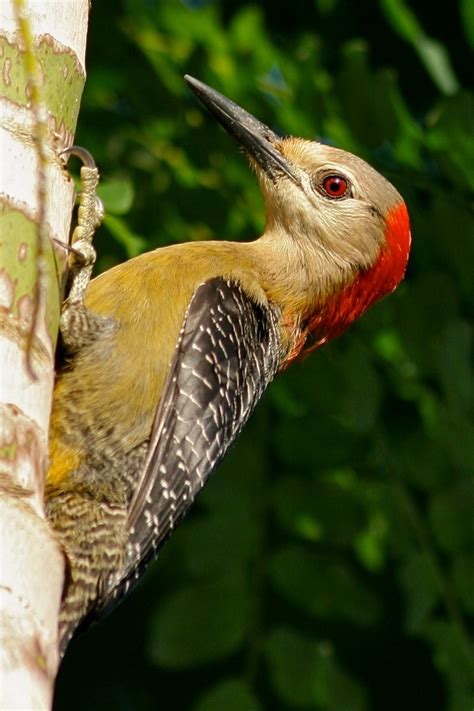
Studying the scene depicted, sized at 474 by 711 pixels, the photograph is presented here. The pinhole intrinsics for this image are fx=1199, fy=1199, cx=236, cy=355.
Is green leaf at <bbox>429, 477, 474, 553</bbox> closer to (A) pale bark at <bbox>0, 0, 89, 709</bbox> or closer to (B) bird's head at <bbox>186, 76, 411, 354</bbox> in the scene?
(B) bird's head at <bbox>186, 76, 411, 354</bbox>

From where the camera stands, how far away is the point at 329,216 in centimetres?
538

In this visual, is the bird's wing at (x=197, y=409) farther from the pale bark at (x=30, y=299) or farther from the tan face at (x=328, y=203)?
the pale bark at (x=30, y=299)

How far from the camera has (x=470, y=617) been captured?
457 centimetres

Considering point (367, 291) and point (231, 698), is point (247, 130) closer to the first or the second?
point (367, 291)

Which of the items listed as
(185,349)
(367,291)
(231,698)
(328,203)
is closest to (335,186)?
(328,203)

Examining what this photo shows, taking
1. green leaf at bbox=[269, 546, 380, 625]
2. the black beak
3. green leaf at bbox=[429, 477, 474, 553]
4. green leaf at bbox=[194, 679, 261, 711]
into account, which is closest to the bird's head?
the black beak

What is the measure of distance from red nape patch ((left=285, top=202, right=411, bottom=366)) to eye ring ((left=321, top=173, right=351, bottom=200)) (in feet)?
1.05

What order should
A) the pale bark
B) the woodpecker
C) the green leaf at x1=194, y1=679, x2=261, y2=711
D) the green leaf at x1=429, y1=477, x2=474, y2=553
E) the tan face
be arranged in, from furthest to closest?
the tan face < the green leaf at x1=429, y1=477, x2=474, y2=553 < the green leaf at x1=194, y1=679, x2=261, y2=711 < the woodpecker < the pale bark

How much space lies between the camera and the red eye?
5.25m

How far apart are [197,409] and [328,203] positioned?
1628 mm

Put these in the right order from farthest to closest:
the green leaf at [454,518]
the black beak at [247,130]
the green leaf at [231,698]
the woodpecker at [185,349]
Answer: the black beak at [247,130] < the green leaf at [454,518] < the green leaf at [231,698] < the woodpecker at [185,349]

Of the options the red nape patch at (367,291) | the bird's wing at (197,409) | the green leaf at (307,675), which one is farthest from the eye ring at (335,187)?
the green leaf at (307,675)

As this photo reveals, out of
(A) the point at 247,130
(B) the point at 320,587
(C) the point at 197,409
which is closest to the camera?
(C) the point at 197,409

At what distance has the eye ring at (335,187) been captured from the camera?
5.25 meters
